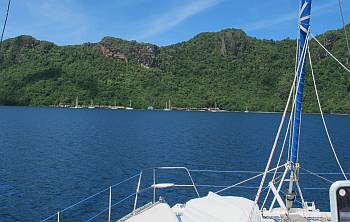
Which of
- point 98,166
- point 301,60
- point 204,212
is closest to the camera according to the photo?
point 204,212

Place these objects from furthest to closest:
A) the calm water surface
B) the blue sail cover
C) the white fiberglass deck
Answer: the calm water surface < the blue sail cover < the white fiberglass deck

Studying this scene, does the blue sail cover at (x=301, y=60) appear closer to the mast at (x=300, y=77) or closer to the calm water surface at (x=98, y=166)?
the mast at (x=300, y=77)

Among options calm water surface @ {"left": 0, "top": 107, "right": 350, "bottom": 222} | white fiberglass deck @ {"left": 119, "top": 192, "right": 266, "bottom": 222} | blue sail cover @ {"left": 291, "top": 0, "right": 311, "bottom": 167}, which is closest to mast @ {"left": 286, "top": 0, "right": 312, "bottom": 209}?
blue sail cover @ {"left": 291, "top": 0, "right": 311, "bottom": 167}

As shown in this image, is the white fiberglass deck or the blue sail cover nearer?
the white fiberglass deck

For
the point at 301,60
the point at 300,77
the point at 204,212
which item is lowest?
the point at 204,212

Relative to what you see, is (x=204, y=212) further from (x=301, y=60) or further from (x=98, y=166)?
(x=98, y=166)

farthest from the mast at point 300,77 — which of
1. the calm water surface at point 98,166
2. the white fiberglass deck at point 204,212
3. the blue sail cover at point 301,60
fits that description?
the calm water surface at point 98,166

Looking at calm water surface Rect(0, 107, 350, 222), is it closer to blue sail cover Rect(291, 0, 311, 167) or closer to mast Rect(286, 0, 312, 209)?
mast Rect(286, 0, 312, 209)

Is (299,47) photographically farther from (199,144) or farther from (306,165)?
(199,144)

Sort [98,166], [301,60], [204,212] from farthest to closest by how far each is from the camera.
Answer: [98,166], [301,60], [204,212]

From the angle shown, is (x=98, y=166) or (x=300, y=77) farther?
(x=98, y=166)

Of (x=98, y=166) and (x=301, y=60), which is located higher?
(x=301, y=60)

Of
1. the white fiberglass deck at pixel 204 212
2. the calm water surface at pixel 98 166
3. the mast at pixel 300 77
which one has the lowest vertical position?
the calm water surface at pixel 98 166

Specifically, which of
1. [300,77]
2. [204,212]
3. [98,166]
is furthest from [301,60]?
[98,166]
